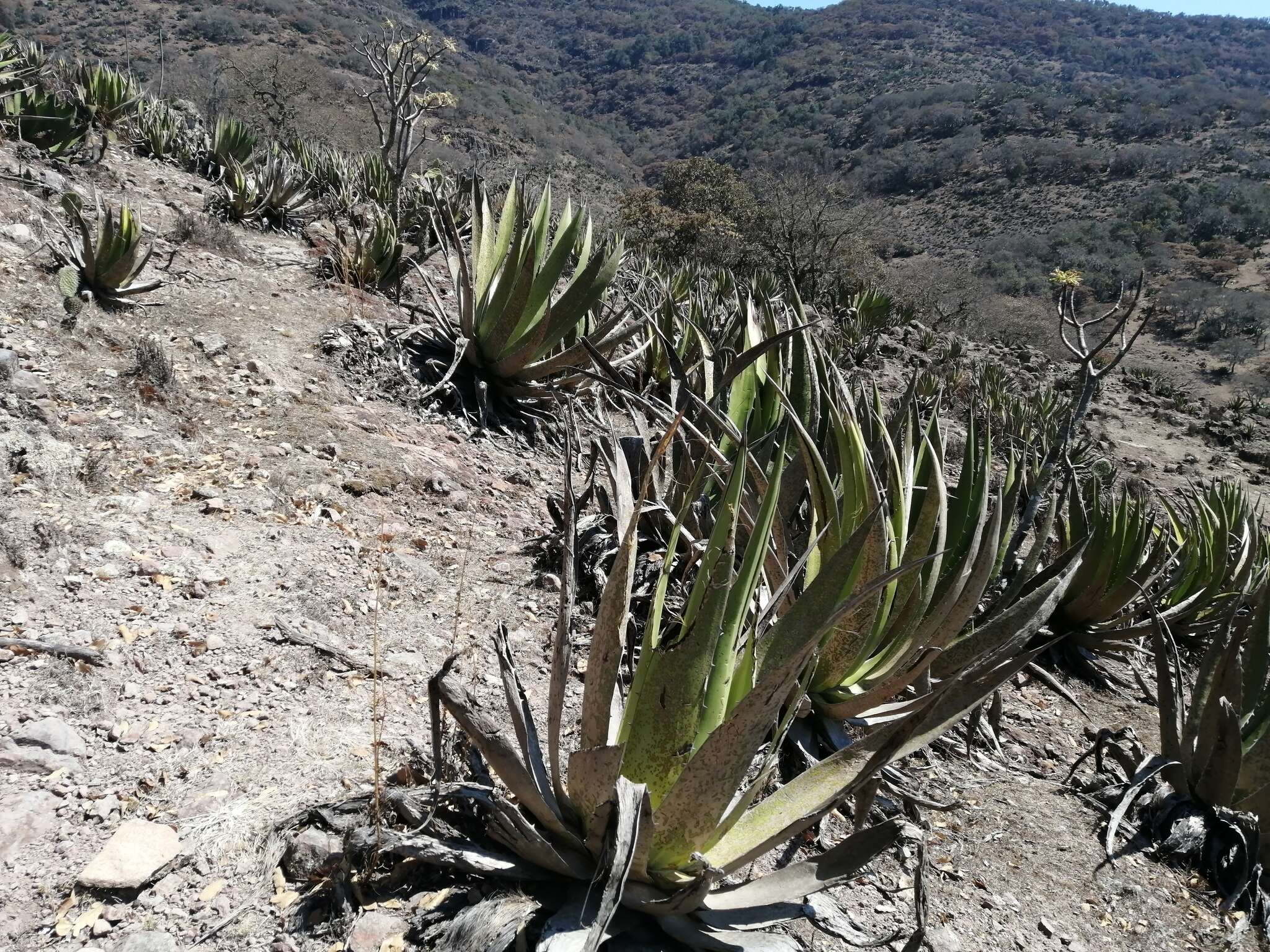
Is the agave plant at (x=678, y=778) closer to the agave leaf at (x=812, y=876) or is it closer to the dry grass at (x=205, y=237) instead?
the agave leaf at (x=812, y=876)

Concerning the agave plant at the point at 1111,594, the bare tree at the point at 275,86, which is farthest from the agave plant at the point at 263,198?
the bare tree at the point at 275,86

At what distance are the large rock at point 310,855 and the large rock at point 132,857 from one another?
23 cm

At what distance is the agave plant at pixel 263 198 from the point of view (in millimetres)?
6199

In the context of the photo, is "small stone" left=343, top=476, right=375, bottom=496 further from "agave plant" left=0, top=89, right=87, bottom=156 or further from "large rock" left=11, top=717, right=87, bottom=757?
"agave plant" left=0, top=89, right=87, bottom=156

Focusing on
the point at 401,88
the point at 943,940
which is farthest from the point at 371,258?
the point at 401,88

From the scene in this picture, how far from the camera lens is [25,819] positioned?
4.89ft

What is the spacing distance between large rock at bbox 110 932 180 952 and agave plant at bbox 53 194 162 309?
335cm

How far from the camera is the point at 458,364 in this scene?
163 inches

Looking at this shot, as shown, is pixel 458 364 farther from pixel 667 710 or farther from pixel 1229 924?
pixel 1229 924

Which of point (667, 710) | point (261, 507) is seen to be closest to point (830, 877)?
point (667, 710)

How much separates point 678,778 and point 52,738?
1393 mm

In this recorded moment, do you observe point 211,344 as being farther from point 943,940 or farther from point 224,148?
point 224,148

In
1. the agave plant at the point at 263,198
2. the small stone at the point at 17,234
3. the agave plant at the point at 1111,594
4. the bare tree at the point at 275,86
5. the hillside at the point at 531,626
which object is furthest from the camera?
the bare tree at the point at 275,86

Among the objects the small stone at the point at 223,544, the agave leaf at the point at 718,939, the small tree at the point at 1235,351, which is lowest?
the small stone at the point at 223,544
